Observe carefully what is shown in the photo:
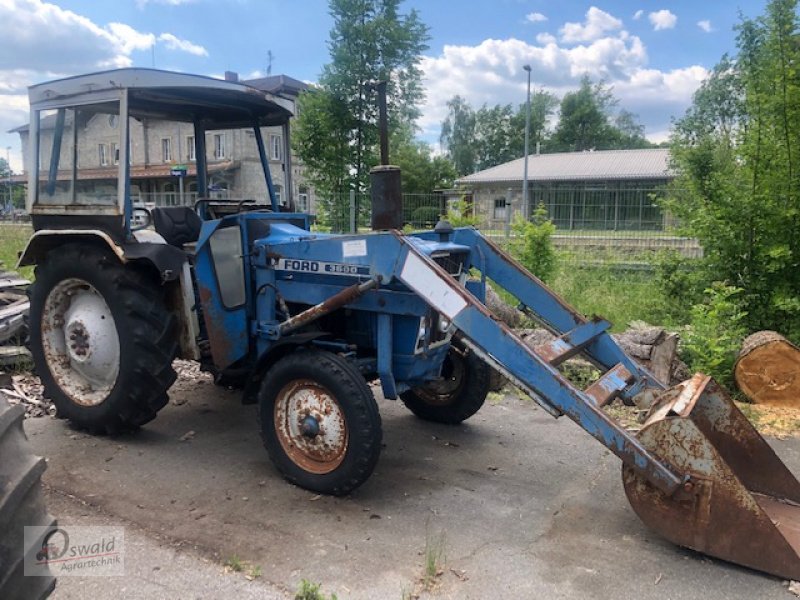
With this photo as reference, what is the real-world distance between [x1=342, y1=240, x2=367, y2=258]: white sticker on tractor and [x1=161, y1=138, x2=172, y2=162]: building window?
2.04 m

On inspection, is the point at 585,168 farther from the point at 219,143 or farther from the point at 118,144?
the point at 118,144

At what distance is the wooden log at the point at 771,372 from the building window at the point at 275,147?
452 cm

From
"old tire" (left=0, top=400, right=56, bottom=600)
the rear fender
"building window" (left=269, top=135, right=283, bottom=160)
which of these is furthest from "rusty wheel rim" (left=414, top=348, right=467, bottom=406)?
"old tire" (left=0, top=400, right=56, bottom=600)

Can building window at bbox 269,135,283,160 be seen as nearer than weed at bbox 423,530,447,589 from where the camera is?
No

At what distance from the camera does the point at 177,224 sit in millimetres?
4867

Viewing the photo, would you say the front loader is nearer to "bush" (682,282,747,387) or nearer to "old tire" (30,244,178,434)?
"old tire" (30,244,178,434)

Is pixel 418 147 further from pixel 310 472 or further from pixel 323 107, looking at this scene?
pixel 310 472

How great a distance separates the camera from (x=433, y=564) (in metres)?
3.04

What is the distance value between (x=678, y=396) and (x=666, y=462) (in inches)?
20.6

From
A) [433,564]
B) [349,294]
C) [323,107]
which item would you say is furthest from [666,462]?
[323,107]

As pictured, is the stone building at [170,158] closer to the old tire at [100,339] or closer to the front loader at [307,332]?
the front loader at [307,332]

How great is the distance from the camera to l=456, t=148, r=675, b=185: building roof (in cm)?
3497

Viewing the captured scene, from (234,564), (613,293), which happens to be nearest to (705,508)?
(234,564)

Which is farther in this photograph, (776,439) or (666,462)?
(776,439)
